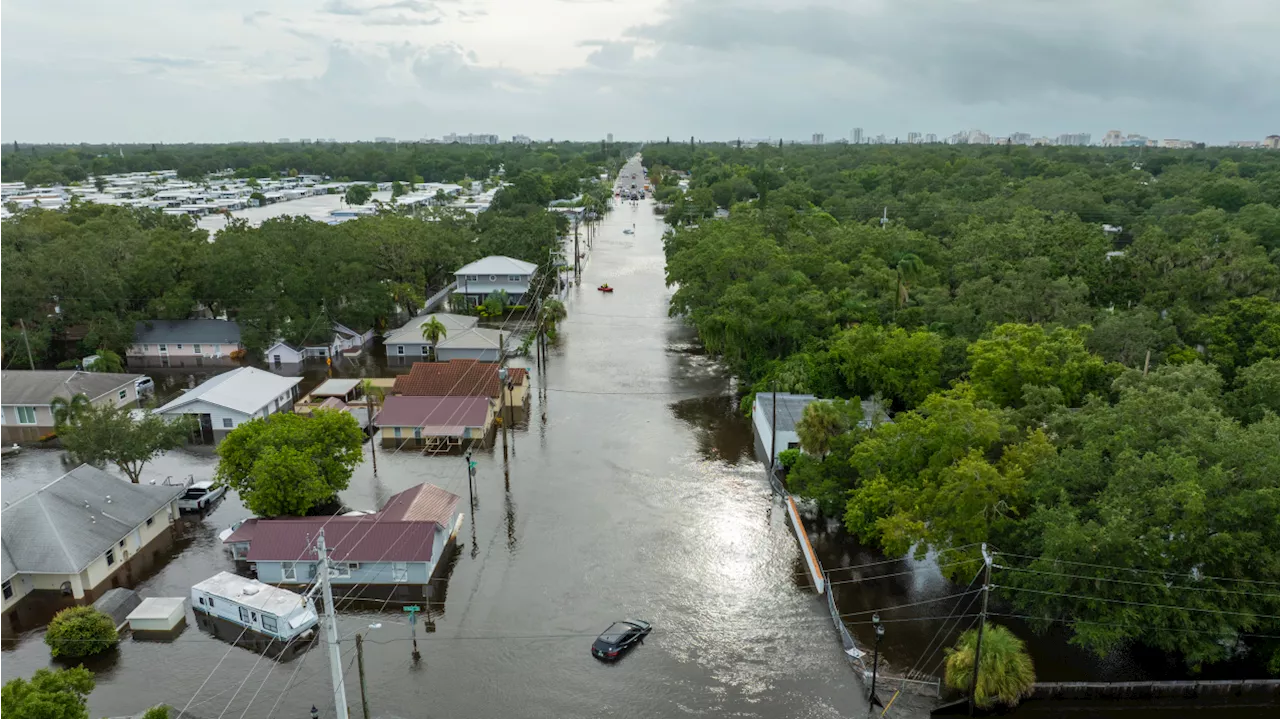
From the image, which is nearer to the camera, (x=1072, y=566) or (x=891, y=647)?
(x=1072, y=566)

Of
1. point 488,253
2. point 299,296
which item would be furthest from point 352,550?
point 488,253

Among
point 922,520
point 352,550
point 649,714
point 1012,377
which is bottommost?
point 649,714

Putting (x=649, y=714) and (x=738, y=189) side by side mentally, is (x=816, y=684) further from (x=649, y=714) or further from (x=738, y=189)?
(x=738, y=189)

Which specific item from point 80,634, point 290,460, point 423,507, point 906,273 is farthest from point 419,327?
point 80,634

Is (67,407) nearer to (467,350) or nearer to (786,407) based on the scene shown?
(467,350)

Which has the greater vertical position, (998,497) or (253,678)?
(998,497)

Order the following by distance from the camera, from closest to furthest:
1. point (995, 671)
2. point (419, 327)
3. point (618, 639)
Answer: point (995, 671), point (618, 639), point (419, 327)
